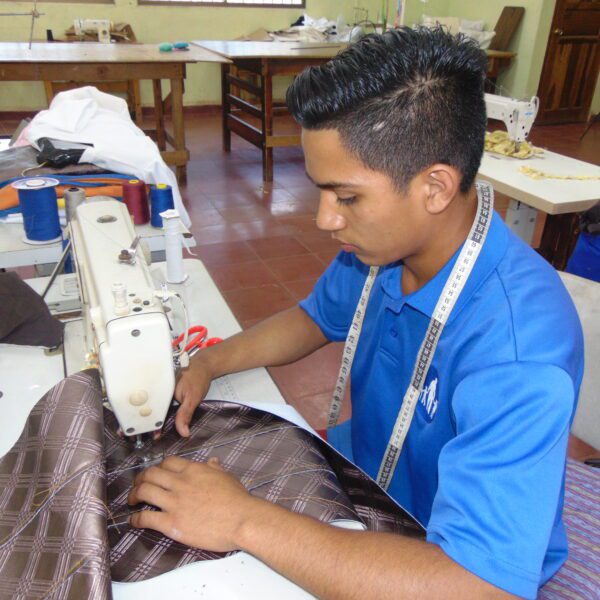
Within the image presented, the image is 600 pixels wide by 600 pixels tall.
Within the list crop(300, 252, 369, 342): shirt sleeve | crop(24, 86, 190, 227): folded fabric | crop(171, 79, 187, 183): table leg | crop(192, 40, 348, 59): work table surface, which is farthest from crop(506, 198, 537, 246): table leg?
crop(171, 79, 187, 183): table leg

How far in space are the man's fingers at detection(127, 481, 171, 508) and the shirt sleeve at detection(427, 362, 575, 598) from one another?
398mm

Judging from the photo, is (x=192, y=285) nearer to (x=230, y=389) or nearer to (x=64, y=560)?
(x=230, y=389)

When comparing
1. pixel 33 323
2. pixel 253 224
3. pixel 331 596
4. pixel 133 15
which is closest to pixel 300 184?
pixel 253 224

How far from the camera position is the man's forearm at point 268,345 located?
129 centimetres

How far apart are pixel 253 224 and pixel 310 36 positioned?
3.26 meters

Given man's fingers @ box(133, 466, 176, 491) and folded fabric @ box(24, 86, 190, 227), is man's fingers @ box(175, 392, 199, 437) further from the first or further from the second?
folded fabric @ box(24, 86, 190, 227)

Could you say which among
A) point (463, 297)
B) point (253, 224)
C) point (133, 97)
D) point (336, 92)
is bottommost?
point (253, 224)

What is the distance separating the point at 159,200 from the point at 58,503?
1294 millimetres

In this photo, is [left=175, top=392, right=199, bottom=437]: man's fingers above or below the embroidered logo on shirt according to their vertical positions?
below

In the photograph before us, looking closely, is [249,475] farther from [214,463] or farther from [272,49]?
[272,49]

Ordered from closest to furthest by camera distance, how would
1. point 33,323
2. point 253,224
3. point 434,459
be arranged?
1. point 434,459
2. point 33,323
3. point 253,224

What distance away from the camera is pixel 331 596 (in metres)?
0.80

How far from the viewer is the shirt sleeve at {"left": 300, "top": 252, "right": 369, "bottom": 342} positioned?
4.38 feet

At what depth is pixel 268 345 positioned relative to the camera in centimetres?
137
